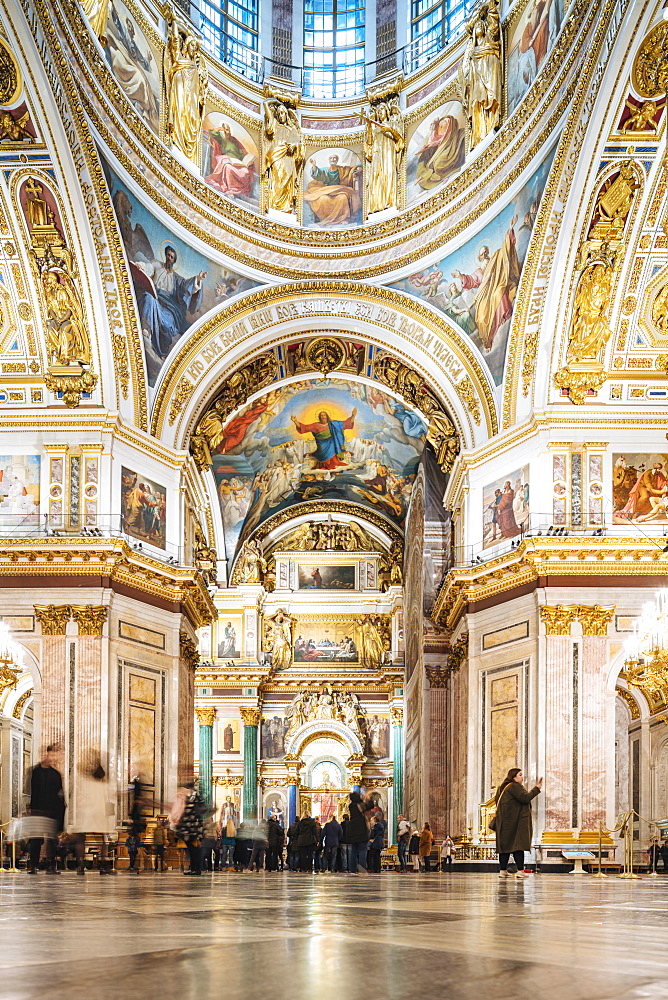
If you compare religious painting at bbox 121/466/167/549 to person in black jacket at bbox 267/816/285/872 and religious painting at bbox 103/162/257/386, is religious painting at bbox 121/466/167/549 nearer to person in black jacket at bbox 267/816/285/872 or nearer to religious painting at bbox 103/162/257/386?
religious painting at bbox 103/162/257/386

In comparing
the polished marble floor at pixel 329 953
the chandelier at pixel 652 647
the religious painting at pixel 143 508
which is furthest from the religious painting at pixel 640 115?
the polished marble floor at pixel 329 953

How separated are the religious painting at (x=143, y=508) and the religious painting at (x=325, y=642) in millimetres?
16410

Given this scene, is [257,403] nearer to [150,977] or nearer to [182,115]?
[182,115]

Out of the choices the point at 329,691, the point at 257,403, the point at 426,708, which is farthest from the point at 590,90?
the point at 329,691

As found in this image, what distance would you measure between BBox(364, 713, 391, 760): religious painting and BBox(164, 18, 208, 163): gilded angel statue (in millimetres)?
20820

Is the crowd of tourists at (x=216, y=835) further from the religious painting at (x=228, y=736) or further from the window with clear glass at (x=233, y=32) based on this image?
the window with clear glass at (x=233, y=32)

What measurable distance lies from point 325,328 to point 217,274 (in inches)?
101

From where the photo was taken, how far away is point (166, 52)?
21.9 meters

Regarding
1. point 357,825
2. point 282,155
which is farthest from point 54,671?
point 282,155

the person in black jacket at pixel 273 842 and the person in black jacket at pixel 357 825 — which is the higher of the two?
the person in black jacket at pixel 357 825

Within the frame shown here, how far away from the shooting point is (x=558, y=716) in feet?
63.6

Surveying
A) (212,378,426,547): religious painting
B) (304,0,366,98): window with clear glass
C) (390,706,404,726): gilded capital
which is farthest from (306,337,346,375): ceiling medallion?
(390,706,404,726): gilded capital

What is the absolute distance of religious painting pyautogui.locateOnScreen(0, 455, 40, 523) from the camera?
68.5ft

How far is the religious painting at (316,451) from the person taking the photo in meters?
27.7
